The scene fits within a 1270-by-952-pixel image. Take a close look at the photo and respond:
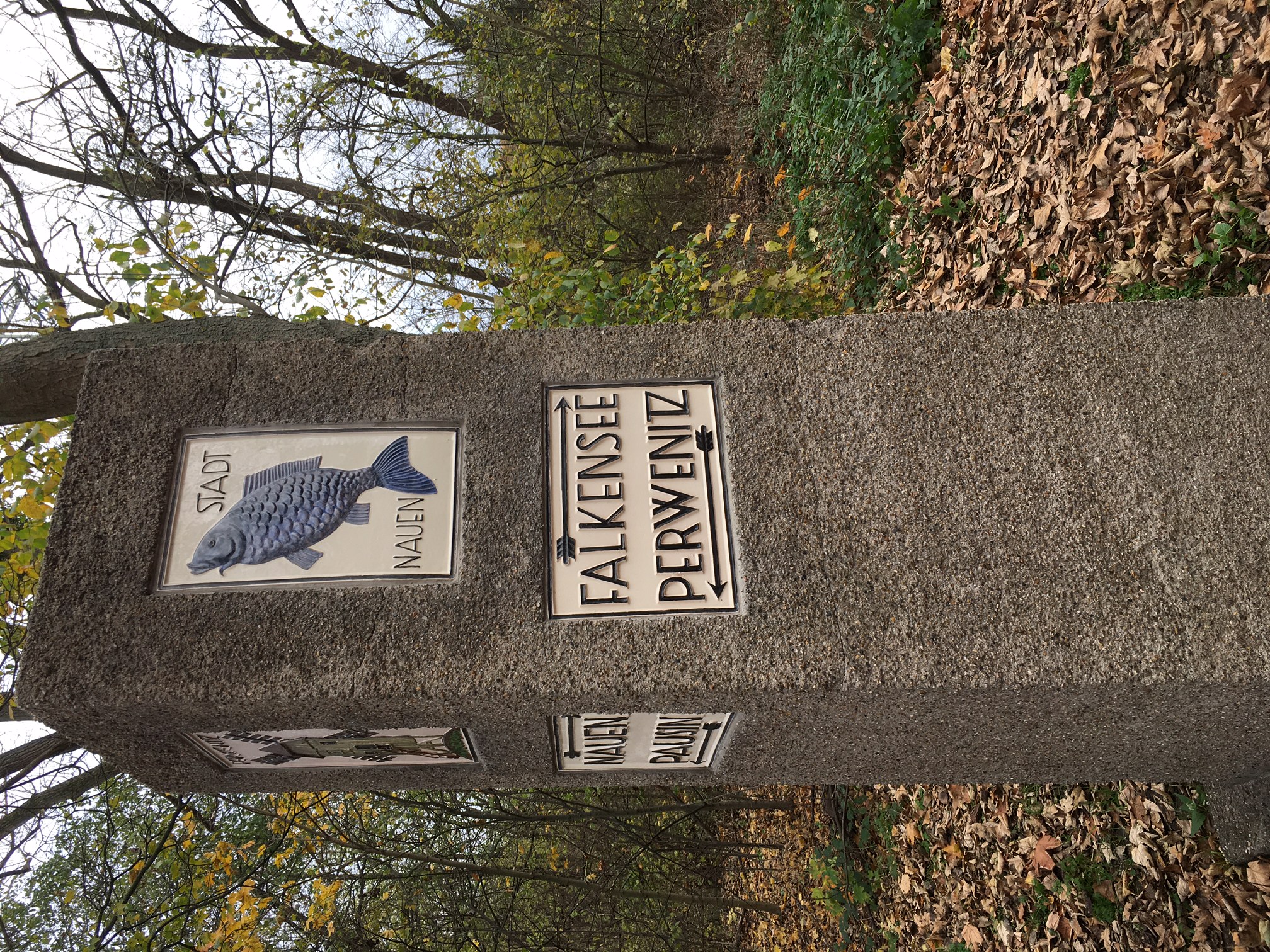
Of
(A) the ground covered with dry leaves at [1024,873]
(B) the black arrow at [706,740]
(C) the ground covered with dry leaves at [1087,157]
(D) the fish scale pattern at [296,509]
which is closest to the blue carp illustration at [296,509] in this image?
(D) the fish scale pattern at [296,509]

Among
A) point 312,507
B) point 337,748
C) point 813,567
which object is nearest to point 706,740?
point 813,567

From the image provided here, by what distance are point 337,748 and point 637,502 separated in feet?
3.60

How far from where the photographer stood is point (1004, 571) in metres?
2.07

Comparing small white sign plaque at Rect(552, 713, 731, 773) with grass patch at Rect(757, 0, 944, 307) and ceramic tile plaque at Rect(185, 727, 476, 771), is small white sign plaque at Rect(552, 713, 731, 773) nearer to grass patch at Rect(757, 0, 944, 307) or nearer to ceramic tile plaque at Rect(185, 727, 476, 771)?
ceramic tile plaque at Rect(185, 727, 476, 771)

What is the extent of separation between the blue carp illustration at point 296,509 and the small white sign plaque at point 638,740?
77cm

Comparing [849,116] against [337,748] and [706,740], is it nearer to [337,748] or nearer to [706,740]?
[706,740]

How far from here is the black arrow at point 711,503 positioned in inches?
83.3

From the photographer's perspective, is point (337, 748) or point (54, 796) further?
point (54, 796)

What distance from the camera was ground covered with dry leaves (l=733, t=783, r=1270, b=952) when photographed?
2.75 m

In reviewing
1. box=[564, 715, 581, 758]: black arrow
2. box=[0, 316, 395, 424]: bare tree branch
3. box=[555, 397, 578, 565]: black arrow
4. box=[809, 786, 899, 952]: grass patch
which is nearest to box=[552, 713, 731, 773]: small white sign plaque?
box=[564, 715, 581, 758]: black arrow

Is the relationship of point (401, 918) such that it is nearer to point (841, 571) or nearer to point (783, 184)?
point (841, 571)

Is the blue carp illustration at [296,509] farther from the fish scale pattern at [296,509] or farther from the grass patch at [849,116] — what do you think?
the grass patch at [849,116]

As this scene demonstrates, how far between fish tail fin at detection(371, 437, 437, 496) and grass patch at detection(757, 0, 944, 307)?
12.2 ft

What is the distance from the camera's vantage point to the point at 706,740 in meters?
2.41
